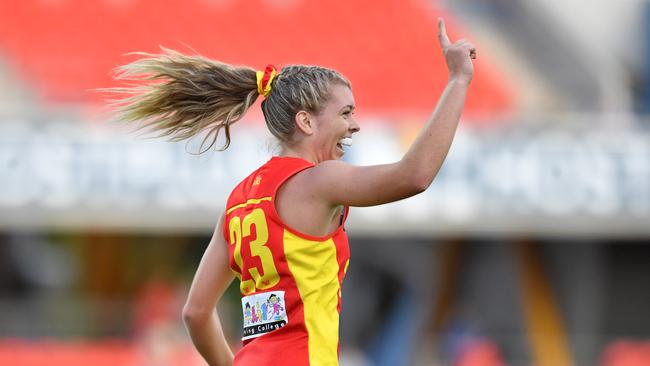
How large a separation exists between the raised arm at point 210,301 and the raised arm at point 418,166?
0.52m

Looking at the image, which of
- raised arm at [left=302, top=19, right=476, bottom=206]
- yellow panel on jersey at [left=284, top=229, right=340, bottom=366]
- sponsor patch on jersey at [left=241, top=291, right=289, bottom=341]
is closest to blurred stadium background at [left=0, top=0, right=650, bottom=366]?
sponsor patch on jersey at [left=241, top=291, right=289, bottom=341]

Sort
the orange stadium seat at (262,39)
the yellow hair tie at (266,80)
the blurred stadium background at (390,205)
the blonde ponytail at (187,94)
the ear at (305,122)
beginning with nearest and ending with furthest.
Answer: the ear at (305,122)
the yellow hair tie at (266,80)
the blonde ponytail at (187,94)
the blurred stadium background at (390,205)
the orange stadium seat at (262,39)

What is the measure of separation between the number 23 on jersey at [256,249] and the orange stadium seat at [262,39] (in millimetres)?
9476

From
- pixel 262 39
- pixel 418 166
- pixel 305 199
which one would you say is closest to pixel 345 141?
pixel 305 199

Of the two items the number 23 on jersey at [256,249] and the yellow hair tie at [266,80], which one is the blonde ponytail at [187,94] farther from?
the number 23 on jersey at [256,249]

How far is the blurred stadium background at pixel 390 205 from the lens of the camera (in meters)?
11.4

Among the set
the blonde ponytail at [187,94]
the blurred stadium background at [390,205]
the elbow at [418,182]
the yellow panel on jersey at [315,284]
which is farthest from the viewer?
the blurred stadium background at [390,205]

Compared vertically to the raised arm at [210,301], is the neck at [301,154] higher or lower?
higher

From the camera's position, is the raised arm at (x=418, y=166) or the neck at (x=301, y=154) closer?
the raised arm at (x=418, y=166)

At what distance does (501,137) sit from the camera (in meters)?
11.4

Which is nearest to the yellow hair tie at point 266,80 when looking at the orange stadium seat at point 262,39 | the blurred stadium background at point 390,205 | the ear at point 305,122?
the ear at point 305,122

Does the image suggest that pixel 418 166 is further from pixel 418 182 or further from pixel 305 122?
pixel 305 122

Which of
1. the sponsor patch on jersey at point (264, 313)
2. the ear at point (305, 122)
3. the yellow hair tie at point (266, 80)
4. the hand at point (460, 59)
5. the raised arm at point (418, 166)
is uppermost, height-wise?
the yellow hair tie at point (266, 80)

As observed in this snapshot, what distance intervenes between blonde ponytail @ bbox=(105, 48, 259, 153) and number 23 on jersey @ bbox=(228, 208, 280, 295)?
34 cm
